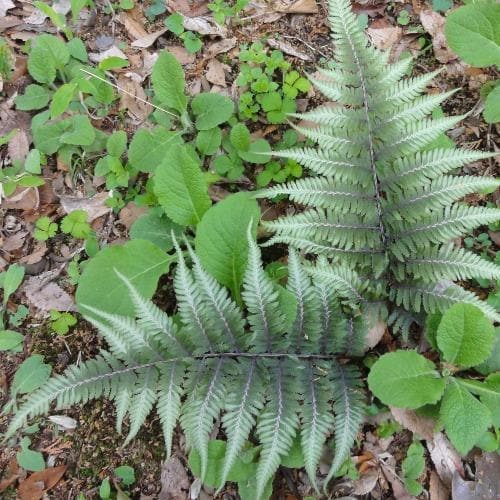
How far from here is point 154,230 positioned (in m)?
3.50

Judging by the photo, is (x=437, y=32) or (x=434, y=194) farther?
(x=437, y=32)

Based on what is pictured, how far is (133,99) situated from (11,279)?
157 cm

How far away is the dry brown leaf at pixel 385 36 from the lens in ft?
12.6

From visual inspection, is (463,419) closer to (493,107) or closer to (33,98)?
(493,107)

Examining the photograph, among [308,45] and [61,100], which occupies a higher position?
[308,45]

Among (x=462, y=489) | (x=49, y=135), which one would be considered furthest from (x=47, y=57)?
(x=462, y=489)

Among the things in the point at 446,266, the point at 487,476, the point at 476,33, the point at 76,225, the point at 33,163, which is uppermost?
the point at 476,33

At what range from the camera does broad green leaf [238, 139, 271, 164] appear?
3492 millimetres

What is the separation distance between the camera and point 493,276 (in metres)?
2.62

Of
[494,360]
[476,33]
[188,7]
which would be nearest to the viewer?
[494,360]

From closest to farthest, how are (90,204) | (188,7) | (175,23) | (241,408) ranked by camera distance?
1. (241,408)
2. (90,204)
3. (175,23)
4. (188,7)

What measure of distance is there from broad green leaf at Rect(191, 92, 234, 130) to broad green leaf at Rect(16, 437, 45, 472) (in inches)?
91.9

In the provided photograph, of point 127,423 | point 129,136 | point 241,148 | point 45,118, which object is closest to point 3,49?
point 45,118

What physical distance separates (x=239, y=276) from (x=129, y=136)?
148cm
